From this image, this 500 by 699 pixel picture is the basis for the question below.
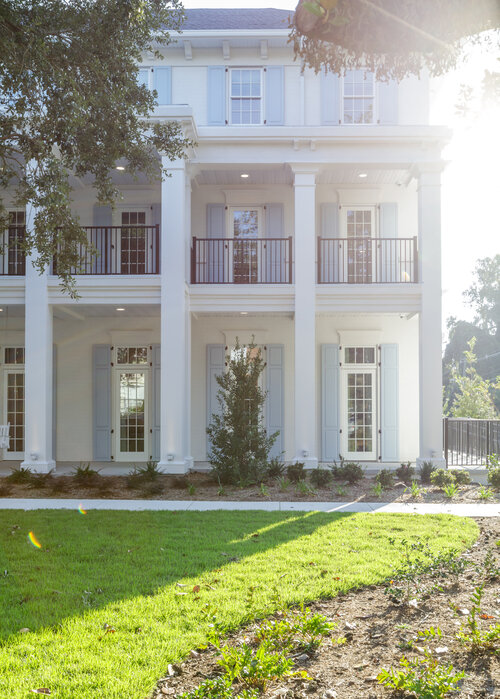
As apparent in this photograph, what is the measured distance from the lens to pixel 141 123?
8492 millimetres

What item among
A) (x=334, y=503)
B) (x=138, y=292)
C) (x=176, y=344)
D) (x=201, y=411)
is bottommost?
(x=334, y=503)

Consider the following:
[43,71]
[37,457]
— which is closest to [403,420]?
[37,457]

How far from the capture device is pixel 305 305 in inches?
531

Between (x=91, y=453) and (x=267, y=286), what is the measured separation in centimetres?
615

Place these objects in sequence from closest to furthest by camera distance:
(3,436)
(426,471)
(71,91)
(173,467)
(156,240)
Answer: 1. (71,91)
2. (426,471)
3. (173,467)
4. (3,436)
5. (156,240)

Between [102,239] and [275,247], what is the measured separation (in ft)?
13.7

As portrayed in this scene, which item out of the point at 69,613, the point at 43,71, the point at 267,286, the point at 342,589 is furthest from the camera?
the point at 267,286

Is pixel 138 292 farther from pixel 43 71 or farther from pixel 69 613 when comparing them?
pixel 69 613

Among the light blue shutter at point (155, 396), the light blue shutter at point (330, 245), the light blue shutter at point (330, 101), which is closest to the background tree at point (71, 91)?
the light blue shutter at point (330, 101)

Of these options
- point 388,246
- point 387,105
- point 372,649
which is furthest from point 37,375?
point 372,649

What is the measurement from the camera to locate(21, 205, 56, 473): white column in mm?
12680

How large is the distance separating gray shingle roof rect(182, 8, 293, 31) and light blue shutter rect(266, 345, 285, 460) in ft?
25.4

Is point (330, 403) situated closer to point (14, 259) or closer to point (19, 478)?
point (19, 478)

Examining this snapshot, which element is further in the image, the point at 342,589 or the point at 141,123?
the point at 141,123
